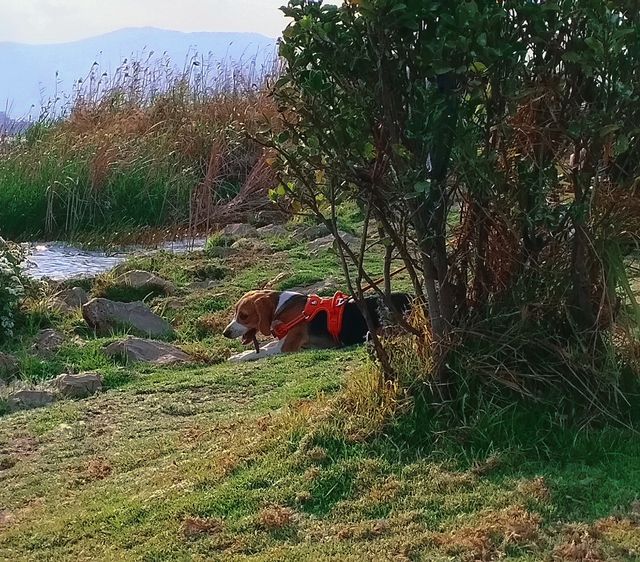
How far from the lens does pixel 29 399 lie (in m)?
5.70

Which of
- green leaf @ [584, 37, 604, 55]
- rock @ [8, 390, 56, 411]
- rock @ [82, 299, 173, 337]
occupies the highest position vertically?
green leaf @ [584, 37, 604, 55]

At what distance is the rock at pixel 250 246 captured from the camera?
10062 millimetres

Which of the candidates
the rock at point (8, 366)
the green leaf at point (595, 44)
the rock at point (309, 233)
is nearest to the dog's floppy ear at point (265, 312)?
the rock at point (8, 366)

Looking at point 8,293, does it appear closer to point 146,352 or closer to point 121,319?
point 121,319

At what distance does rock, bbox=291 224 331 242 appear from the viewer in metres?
10.4

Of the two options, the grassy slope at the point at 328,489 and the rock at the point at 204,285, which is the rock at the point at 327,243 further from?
the grassy slope at the point at 328,489

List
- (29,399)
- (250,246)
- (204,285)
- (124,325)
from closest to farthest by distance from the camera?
(29,399), (124,325), (204,285), (250,246)

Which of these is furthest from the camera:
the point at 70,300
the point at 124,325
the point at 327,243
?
the point at 327,243

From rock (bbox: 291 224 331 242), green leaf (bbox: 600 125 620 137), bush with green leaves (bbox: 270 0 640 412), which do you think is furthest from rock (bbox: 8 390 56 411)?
rock (bbox: 291 224 331 242)

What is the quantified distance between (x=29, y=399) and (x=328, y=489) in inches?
120

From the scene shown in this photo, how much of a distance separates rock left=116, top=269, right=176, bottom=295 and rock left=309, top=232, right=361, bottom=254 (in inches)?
61.7

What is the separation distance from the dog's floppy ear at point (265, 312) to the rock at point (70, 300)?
181 cm

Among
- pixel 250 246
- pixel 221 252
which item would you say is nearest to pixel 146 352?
pixel 221 252

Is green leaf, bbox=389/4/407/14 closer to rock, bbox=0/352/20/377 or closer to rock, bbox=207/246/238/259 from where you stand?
rock, bbox=0/352/20/377
